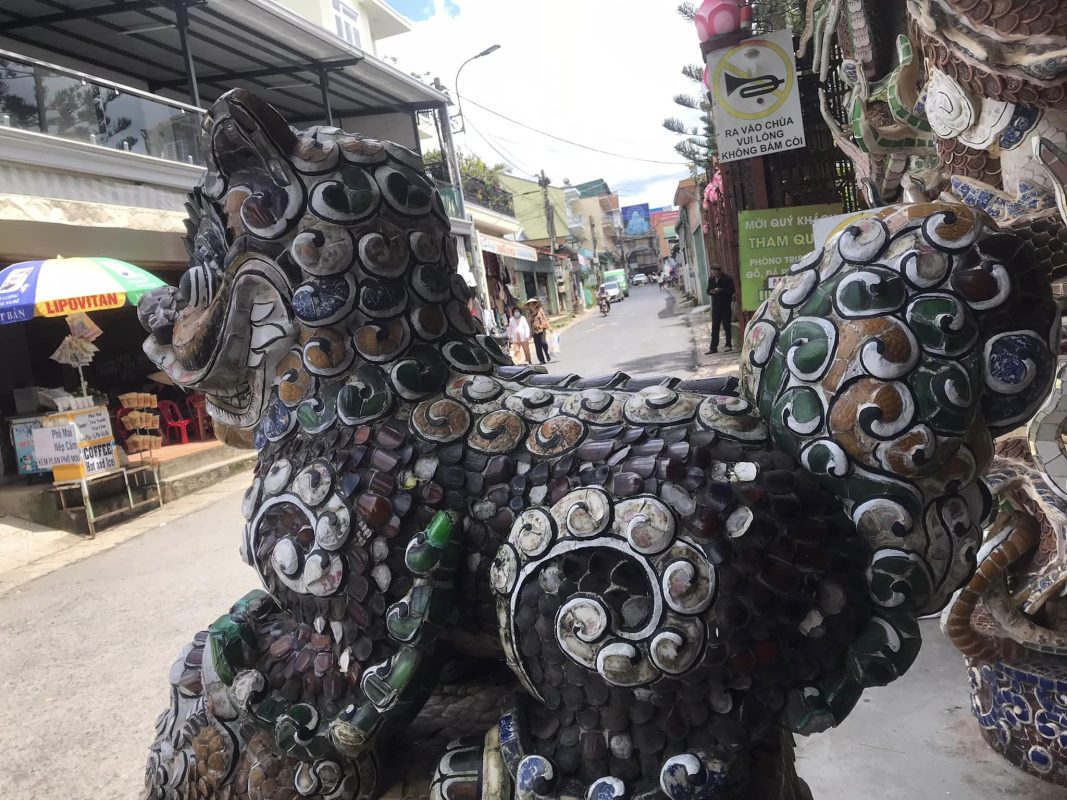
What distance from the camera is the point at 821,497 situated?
0.87 meters

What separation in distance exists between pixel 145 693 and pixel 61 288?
11.4 ft

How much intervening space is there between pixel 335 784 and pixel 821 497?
760mm

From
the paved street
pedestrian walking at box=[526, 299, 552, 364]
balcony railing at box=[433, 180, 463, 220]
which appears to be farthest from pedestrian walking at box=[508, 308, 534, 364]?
the paved street

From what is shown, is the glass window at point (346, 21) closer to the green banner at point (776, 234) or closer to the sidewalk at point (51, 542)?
the sidewalk at point (51, 542)

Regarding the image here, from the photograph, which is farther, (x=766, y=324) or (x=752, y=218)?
(x=752, y=218)

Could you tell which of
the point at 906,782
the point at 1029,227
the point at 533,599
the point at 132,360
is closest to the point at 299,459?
the point at 533,599

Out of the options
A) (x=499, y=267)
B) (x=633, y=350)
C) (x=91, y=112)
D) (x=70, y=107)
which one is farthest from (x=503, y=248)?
(x=70, y=107)

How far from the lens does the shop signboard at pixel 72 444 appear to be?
6.39 meters

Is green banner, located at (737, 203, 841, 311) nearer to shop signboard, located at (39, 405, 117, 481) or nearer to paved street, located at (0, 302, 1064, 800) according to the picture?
paved street, located at (0, 302, 1064, 800)

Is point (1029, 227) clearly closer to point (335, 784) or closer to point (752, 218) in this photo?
point (335, 784)

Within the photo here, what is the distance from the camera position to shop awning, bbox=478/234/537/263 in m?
19.4

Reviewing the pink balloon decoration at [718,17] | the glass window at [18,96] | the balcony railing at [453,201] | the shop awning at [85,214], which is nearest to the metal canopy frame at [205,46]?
the shop awning at [85,214]

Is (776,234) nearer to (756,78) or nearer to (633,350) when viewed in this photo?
(756,78)

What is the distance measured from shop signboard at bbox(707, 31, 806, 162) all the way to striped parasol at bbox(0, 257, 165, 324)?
4.05 meters
